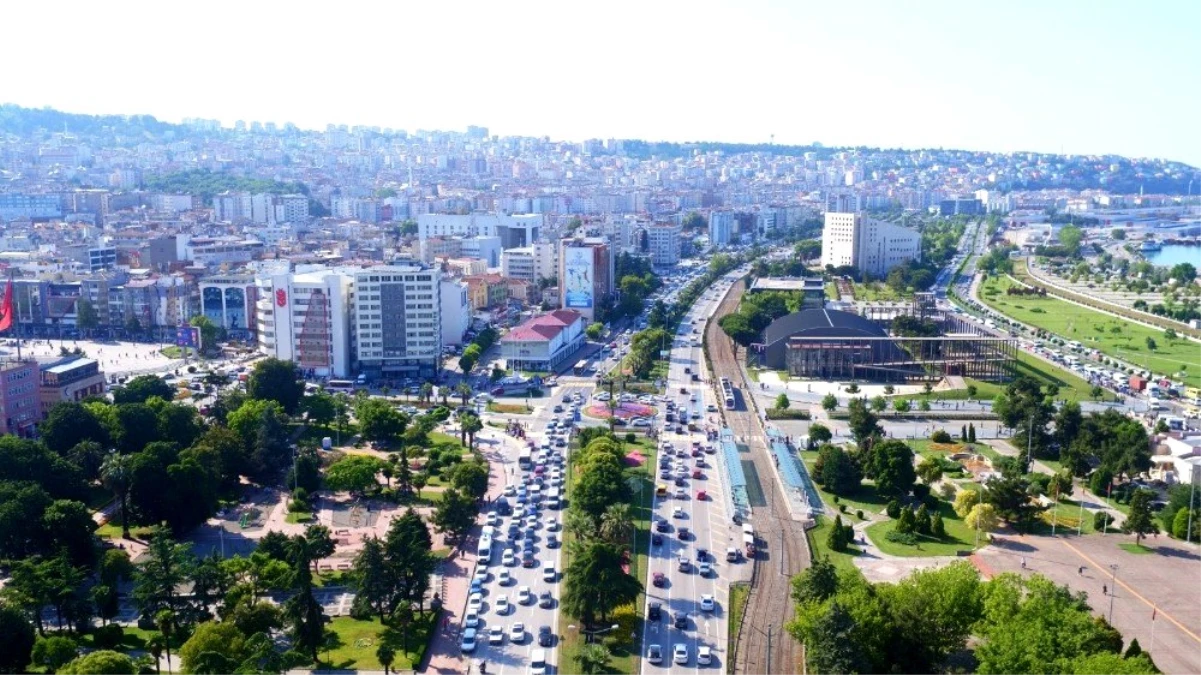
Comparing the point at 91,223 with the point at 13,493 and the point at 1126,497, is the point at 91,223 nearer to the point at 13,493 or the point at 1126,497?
the point at 13,493

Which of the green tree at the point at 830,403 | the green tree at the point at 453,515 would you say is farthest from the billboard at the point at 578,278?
the green tree at the point at 453,515

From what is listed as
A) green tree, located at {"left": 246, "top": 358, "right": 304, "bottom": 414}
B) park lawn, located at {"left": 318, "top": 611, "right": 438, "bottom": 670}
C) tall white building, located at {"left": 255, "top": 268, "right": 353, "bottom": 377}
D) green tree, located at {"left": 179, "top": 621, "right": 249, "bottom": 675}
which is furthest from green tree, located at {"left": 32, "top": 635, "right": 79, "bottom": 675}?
tall white building, located at {"left": 255, "top": 268, "right": 353, "bottom": 377}

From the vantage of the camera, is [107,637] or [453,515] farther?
[453,515]

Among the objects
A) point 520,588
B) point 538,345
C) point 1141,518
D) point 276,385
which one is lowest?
point 520,588

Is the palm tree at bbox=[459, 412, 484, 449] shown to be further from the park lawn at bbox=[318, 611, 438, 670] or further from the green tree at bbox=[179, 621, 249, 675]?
the green tree at bbox=[179, 621, 249, 675]

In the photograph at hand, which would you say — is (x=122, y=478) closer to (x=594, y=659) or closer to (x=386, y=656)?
(x=386, y=656)

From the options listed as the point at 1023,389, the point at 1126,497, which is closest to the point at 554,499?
the point at 1126,497

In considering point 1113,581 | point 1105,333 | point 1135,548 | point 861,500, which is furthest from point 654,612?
point 1105,333
